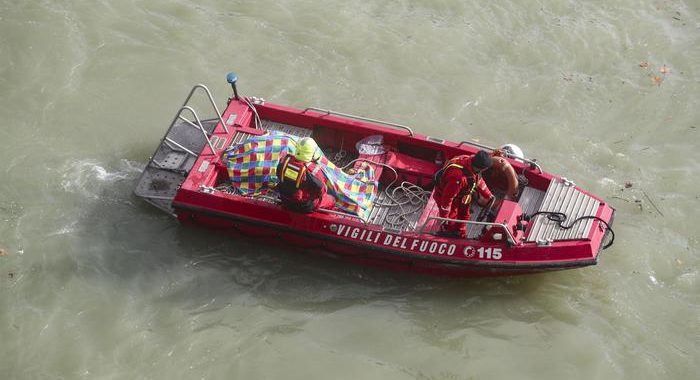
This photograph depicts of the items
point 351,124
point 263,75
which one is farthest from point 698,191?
point 263,75

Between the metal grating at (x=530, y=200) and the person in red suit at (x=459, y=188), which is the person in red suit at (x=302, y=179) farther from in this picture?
the metal grating at (x=530, y=200)

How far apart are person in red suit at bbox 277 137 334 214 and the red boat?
229mm

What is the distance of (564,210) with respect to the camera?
376 inches

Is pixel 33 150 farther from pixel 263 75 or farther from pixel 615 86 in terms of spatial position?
→ pixel 615 86

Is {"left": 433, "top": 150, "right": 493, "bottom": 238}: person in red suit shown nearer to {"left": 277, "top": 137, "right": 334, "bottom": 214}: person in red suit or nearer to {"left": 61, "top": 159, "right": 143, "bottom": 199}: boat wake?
{"left": 277, "top": 137, "right": 334, "bottom": 214}: person in red suit

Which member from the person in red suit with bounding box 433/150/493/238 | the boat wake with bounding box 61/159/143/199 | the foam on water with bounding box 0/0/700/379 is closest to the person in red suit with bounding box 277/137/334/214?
the foam on water with bounding box 0/0/700/379

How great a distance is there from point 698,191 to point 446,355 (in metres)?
4.88

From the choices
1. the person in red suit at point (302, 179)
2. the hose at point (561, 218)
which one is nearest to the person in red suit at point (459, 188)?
the hose at point (561, 218)

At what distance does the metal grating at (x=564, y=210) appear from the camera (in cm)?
930

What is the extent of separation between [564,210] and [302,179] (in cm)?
341

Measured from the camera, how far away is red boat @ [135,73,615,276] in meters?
9.28

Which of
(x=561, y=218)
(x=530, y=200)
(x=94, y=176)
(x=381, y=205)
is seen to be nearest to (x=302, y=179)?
(x=381, y=205)

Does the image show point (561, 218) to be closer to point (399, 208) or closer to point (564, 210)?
point (564, 210)

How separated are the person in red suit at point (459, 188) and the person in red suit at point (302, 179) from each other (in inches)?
60.0
